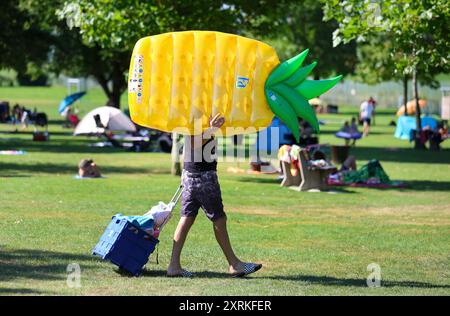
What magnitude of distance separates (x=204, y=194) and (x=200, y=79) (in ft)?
7.12

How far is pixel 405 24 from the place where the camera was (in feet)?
74.1

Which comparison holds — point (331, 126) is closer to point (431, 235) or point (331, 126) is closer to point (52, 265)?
point (431, 235)

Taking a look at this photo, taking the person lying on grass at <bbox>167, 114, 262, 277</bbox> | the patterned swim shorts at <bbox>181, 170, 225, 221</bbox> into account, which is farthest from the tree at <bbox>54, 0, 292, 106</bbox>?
the patterned swim shorts at <bbox>181, 170, 225, 221</bbox>

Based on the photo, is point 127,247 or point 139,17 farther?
point 139,17

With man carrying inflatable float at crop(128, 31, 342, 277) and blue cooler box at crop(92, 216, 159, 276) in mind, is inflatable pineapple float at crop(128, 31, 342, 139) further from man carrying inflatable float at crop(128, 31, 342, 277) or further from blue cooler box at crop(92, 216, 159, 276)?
blue cooler box at crop(92, 216, 159, 276)

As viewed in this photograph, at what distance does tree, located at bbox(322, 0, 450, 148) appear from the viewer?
2192 cm

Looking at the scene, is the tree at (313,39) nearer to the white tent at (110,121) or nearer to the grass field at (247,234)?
the white tent at (110,121)

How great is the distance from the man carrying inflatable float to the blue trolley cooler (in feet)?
5.57

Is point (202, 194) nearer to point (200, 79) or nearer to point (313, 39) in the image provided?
point (200, 79)

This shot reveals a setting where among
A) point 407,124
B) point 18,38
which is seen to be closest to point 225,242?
point 18,38

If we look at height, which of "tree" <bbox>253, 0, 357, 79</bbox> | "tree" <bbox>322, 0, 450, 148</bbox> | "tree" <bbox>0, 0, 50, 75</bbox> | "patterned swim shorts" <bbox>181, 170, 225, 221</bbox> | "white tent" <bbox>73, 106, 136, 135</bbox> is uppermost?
"tree" <bbox>253, 0, 357, 79</bbox>

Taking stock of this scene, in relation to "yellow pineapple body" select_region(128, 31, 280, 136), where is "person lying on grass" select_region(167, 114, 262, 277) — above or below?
below

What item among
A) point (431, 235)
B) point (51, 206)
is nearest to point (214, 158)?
point (431, 235)
